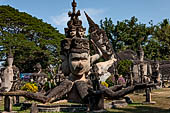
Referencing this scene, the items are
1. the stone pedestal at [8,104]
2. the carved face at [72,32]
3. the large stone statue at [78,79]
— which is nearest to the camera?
the large stone statue at [78,79]

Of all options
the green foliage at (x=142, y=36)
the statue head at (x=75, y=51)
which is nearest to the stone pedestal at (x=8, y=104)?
the statue head at (x=75, y=51)

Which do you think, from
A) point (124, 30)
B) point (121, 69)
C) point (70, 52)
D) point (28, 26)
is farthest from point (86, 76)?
point (124, 30)

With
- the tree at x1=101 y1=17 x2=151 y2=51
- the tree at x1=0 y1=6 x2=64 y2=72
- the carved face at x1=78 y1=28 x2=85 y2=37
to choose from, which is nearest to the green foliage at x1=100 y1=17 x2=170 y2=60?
the tree at x1=101 y1=17 x2=151 y2=51

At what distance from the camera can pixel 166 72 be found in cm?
3331

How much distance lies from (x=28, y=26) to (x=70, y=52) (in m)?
29.4

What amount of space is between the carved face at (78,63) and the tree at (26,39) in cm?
2529

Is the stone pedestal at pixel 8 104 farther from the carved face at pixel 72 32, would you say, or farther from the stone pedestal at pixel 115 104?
the carved face at pixel 72 32

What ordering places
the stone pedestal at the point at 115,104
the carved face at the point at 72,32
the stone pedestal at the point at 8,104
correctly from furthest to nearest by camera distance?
the carved face at the point at 72,32 < the stone pedestal at the point at 115,104 < the stone pedestal at the point at 8,104

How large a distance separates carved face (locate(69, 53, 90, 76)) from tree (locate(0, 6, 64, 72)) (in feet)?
83.0

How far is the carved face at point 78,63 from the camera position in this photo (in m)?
10.6

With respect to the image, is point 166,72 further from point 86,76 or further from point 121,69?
point 86,76

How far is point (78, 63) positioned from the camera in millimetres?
10562

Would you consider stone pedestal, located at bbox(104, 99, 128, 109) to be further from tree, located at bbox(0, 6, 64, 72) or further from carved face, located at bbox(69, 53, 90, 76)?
tree, located at bbox(0, 6, 64, 72)

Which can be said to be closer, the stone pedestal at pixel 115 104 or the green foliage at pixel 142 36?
the stone pedestal at pixel 115 104
